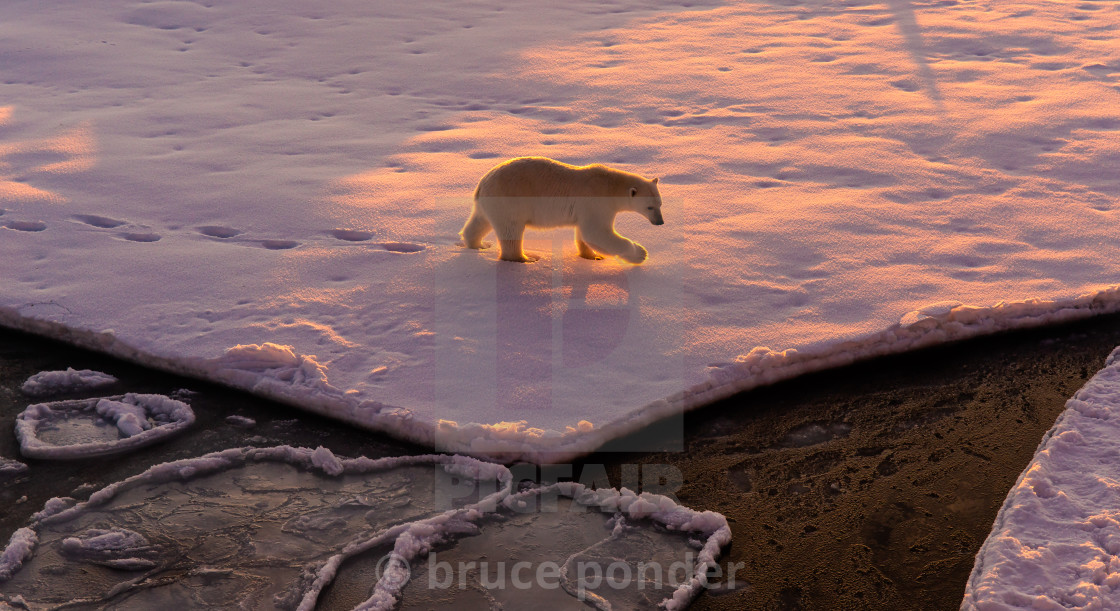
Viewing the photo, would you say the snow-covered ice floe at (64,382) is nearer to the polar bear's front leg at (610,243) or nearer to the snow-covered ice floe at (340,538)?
the snow-covered ice floe at (340,538)

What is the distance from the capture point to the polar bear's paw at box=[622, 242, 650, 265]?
5379 mm

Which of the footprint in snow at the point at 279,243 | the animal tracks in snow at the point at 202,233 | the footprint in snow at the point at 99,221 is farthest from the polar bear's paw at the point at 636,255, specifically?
the footprint in snow at the point at 99,221

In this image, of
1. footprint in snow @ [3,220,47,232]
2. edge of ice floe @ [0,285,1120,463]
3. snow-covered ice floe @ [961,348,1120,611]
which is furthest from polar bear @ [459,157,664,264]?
footprint in snow @ [3,220,47,232]

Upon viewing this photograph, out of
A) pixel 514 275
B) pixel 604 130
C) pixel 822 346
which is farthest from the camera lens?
pixel 604 130

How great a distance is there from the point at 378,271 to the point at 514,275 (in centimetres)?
75

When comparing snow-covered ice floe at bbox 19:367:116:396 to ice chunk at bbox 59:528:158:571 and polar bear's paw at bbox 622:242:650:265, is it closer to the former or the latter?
ice chunk at bbox 59:528:158:571

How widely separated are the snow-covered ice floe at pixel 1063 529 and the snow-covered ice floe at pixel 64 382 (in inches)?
147

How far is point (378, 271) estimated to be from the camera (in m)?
5.45

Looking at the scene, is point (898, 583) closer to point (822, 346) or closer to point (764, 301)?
point (822, 346)

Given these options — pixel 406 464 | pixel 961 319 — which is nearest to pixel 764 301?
pixel 961 319

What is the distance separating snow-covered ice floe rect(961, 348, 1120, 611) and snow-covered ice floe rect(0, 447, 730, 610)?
93cm

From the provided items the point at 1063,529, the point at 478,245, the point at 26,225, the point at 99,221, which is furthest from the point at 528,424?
the point at 26,225

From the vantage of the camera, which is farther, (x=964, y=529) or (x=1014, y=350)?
(x=1014, y=350)

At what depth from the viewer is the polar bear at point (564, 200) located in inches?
205
